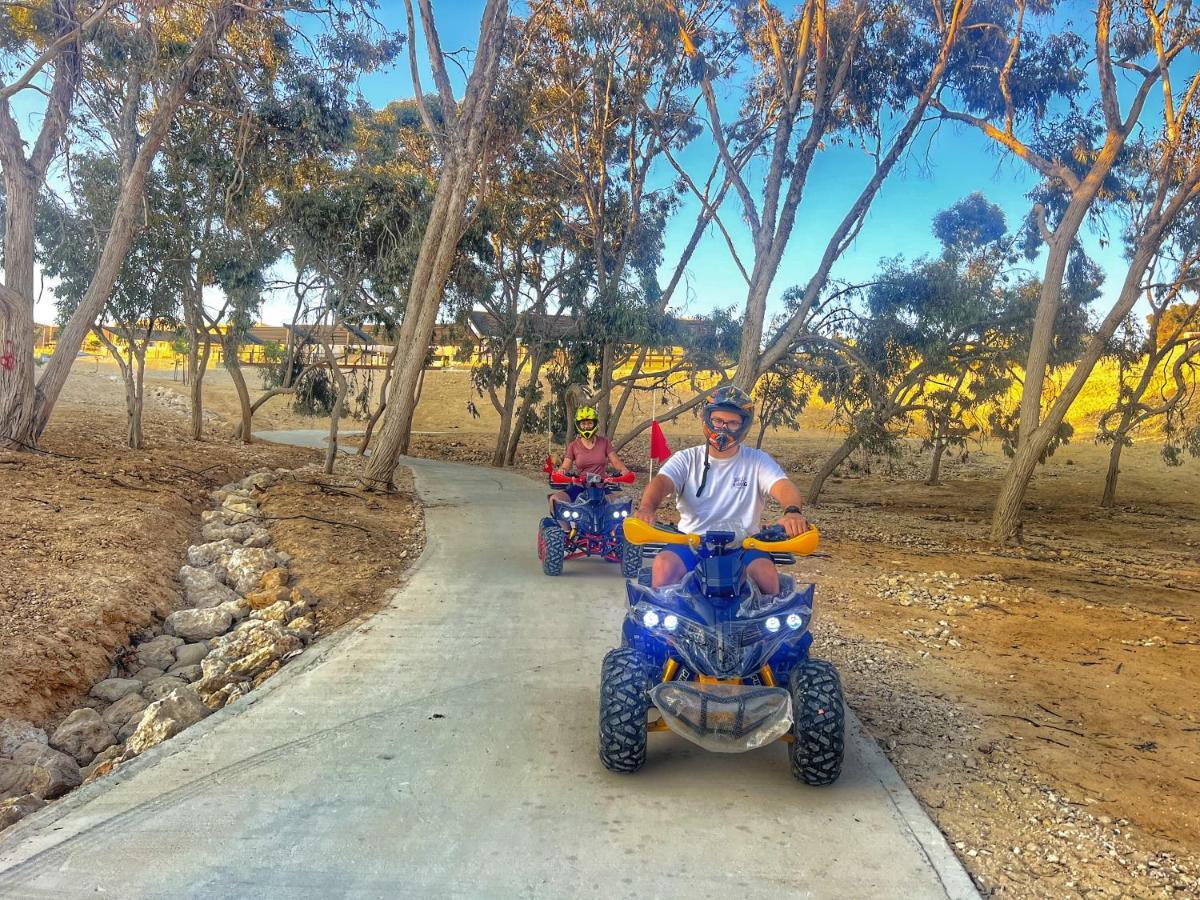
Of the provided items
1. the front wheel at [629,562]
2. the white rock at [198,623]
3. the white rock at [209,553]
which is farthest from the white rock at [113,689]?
the front wheel at [629,562]

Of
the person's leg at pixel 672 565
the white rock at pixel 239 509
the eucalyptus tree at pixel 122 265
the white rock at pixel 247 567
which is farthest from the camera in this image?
the eucalyptus tree at pixel 122 265

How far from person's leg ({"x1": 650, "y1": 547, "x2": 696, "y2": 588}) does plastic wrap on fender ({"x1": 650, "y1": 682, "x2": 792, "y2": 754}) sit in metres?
0.73

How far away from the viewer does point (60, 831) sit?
143 inches

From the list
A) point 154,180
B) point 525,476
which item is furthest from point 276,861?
point 154,180

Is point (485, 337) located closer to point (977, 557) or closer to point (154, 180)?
point (154, 180)

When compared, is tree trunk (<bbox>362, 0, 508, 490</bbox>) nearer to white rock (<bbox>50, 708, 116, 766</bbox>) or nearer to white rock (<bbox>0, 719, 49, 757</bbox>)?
white rock (<bbox>50, 708, 116, 766</bbox>)

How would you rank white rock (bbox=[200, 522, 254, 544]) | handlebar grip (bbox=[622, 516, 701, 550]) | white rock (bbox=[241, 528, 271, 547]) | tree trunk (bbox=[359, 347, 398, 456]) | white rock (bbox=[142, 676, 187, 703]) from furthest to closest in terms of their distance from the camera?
tree trunk (bbox=[359, 347, 398, 456]) < white rock (bbox=[200, 522, 254, 544]) < white rock (bbox=[241, 528, 271, 547]) < white rock (bbox=[142, 676, 187, 703]) < handlebar grip (bbox=[622, 516, 701, 550])

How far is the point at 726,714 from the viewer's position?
12.7ft

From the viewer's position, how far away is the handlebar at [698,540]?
412cm

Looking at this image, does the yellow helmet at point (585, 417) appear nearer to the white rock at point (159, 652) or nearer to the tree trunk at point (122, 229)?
the white rock at point (159, 652)

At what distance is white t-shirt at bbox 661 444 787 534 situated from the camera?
194 inches

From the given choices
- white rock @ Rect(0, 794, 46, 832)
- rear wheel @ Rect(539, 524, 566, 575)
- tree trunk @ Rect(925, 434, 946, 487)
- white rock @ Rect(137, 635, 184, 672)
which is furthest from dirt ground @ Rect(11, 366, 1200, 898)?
tree trunk @ Rect(925, 434, 946, 487)

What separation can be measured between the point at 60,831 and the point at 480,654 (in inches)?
119

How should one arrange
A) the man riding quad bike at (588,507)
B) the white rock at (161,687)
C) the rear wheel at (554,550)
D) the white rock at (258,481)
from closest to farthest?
the white rock at (161,687) → the rear wheel at (554,550) → the man riding quad bike at (588,507) → the white rock at (258,481)
